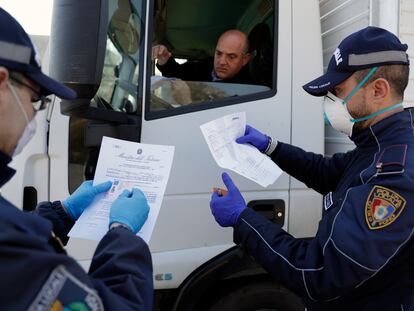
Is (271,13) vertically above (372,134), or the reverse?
(271,13)

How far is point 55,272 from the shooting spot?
748 millimetres

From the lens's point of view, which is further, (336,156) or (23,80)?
(336,156)

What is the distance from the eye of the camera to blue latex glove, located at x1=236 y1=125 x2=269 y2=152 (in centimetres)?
170

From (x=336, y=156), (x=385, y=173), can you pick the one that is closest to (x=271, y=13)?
(x=336, y=156)

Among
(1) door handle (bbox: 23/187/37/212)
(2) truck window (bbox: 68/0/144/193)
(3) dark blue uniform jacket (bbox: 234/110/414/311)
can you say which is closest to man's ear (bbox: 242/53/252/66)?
(2) truck window (bbox: 68/0/144/193)

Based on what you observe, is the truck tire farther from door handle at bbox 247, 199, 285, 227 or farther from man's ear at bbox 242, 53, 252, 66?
man's ear at bbox 242, 53, 252, 66

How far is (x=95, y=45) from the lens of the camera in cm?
133

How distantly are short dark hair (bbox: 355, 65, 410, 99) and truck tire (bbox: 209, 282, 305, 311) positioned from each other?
1.04 meters

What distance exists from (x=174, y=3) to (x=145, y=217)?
134 centimetres

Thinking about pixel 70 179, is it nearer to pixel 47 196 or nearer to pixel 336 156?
pixel 47 196

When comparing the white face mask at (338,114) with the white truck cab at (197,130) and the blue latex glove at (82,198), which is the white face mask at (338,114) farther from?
the blue latex glove at (82,198)

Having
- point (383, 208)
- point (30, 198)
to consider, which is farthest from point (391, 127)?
point (30, 198)

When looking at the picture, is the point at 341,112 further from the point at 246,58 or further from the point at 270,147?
the point at 246,58

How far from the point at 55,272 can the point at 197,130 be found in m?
1.10
